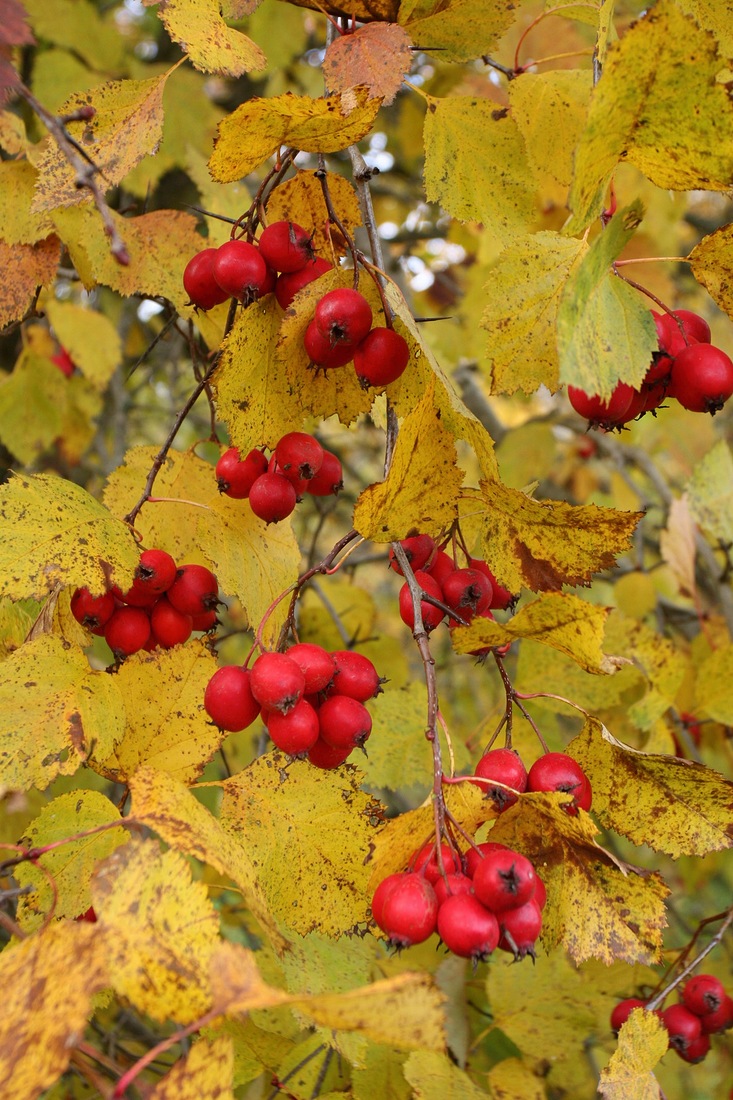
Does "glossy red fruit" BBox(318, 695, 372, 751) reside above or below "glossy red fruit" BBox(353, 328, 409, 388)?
Answer: below

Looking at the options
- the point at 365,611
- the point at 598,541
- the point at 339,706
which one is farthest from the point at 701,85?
the point at 365,611

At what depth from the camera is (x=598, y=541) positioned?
1.17 meters

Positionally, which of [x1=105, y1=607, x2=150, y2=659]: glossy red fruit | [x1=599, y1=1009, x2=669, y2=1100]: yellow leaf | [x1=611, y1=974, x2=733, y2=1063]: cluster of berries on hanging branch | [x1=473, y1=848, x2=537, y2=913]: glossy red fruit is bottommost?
[x1=611, y1=974, x2=733, y2=1063]: cluster of berries on hanging branch

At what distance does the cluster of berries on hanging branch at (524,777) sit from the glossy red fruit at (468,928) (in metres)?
0.19

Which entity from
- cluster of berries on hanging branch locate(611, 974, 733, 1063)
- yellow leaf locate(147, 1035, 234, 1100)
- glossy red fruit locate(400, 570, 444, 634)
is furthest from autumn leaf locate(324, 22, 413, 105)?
cluster of berries on hanging branch locate(611, 974, 733, 1063)

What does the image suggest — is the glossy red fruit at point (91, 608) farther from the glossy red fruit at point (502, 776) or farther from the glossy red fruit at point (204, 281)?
the glossy red fruit at point (502, 776)

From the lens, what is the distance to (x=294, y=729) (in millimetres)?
1049

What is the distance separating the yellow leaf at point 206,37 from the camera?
48.2 inches

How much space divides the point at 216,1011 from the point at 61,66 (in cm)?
320

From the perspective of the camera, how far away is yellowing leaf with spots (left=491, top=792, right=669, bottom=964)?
3.45ft

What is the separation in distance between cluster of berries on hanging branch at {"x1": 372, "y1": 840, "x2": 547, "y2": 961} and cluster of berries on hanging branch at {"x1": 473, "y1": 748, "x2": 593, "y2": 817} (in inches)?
4.8

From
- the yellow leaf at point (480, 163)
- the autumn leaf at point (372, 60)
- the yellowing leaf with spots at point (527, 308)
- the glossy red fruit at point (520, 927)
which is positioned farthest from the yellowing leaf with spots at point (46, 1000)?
the yellow leaf at point (480, 163)

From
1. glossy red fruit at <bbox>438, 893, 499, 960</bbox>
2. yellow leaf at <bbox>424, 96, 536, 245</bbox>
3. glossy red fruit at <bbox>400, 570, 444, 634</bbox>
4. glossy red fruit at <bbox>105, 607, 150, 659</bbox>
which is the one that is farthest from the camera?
yellow leaf at <bbox>424, 96, 536, 245</bbox>

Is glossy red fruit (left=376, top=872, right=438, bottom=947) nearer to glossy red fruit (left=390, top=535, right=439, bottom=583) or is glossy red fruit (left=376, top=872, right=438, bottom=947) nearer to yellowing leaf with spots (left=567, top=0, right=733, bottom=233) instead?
glossy red fruit (left=390, top=535, right=439, bottom=583)
